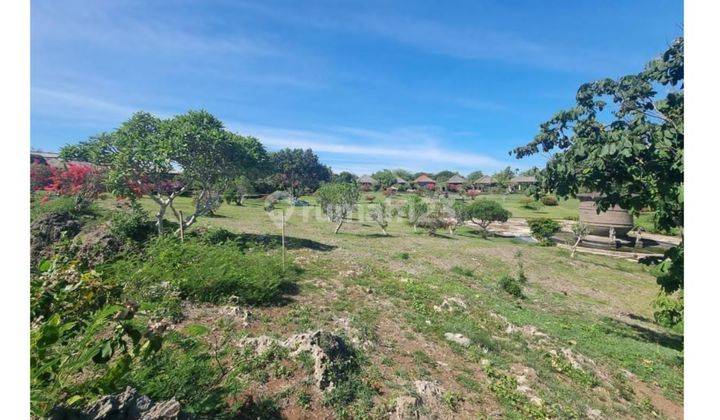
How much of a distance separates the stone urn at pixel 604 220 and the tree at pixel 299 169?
48.3m

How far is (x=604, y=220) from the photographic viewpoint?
22844 millimetres

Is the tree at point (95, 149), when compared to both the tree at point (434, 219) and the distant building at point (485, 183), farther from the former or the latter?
the distant building at point (485, 183)

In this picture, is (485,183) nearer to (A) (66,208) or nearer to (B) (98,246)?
(A) (66,208)

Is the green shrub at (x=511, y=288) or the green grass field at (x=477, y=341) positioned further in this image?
the green shrub at (x=511, y=288)

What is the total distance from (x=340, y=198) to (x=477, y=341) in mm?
16679

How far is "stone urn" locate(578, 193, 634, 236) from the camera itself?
73.5 feet

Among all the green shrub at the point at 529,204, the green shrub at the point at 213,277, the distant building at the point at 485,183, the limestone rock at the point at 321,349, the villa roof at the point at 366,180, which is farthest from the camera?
the villa roof at the point at 366,180

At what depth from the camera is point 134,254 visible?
29.1 ft

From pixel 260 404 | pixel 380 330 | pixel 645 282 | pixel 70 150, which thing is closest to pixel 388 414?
pixel 260 404

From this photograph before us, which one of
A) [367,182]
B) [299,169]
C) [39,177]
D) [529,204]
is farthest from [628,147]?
[367,182]

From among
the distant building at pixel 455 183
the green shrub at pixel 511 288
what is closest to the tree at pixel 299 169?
the distant building at pixel 455 183

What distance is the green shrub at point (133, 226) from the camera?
11373 mm
